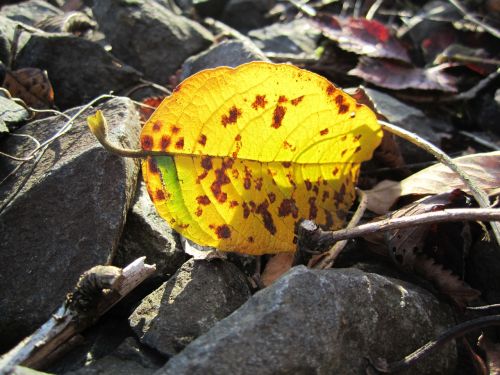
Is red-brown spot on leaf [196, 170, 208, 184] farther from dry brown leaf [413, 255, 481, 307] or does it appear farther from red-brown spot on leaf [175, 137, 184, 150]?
dry brown leaf [413, 255, 481, 307]

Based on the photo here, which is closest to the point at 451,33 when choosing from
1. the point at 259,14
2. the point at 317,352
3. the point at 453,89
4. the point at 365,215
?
the point at 453,89

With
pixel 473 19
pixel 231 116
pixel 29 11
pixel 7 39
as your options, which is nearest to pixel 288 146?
pixel 231 116

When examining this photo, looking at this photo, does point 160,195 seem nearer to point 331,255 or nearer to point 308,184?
point 308,184

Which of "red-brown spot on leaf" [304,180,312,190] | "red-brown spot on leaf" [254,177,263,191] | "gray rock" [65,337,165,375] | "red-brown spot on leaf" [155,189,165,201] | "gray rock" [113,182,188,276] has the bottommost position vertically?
"gray rock" [65,337,165,375]

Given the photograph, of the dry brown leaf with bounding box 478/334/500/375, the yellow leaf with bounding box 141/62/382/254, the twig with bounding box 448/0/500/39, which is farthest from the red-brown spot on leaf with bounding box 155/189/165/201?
the twig with bounding box 448/0/500/39

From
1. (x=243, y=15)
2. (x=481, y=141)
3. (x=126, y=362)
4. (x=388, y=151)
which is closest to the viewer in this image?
Answer: (x=126, y=362)

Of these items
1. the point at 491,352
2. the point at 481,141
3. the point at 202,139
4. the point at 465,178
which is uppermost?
the point at 202,139

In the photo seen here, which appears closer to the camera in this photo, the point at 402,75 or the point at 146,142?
the point at 146,142

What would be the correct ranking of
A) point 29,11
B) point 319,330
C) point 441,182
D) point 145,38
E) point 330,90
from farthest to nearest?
point 29,11
point 145,38
point 441,182
point 330,90
point 319,330
